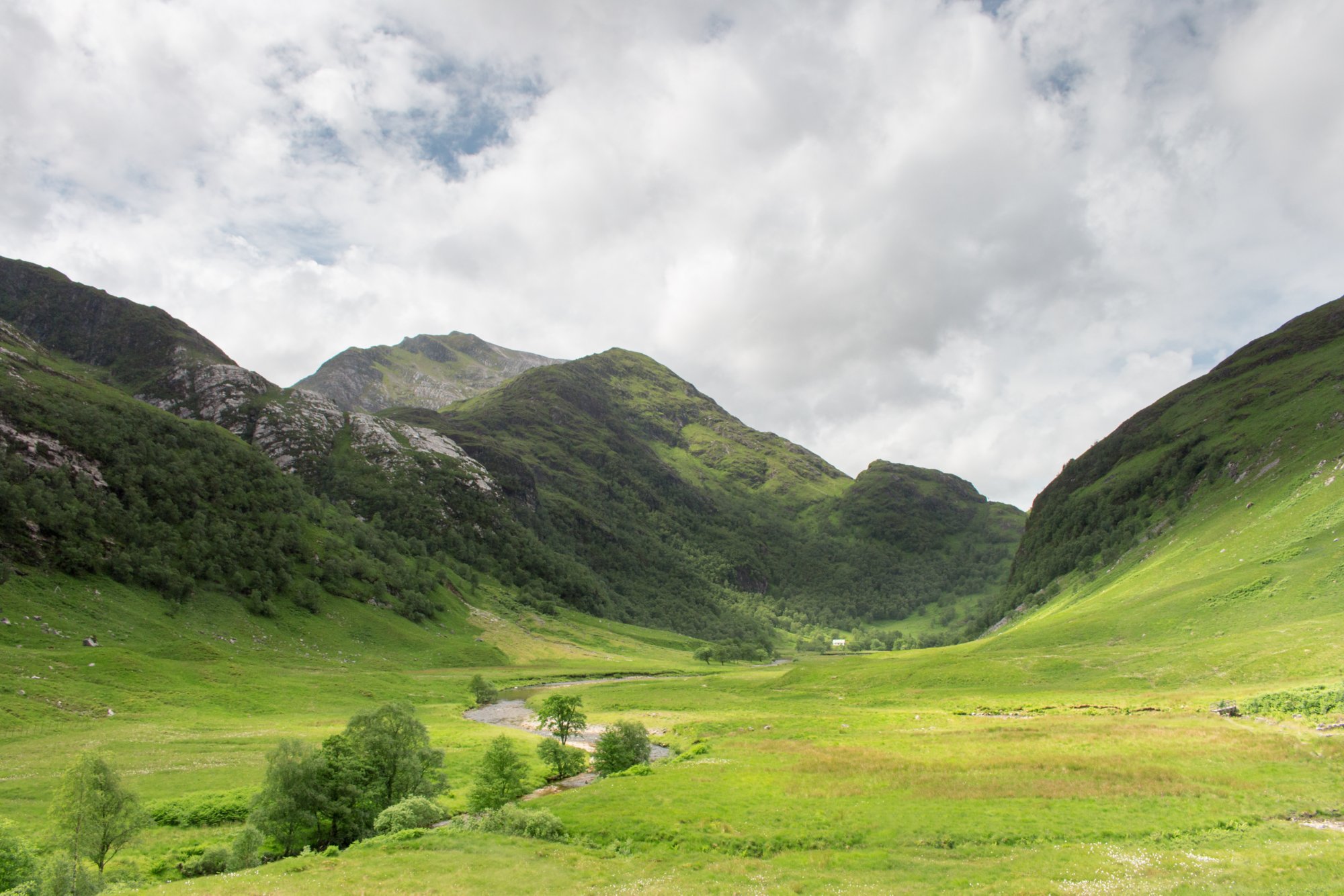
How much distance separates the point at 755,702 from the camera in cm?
10088

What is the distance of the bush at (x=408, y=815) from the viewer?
35062 millimetres

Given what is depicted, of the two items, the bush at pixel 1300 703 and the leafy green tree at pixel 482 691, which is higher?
the bush at pixel 1300 703

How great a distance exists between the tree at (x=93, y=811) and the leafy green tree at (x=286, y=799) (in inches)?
234

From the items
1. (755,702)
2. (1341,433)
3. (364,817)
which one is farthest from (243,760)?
(1341,433)

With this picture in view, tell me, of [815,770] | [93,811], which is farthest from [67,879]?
[815,770]

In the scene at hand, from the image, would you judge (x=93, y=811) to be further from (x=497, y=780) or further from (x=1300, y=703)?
(x=1300, y=703)

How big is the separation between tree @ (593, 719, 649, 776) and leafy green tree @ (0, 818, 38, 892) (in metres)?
35.2

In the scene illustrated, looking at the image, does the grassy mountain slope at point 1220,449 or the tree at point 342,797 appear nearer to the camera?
the tree at point 342,797

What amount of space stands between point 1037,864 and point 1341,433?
143m

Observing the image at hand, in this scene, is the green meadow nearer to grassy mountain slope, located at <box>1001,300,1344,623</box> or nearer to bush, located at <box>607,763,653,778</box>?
bush, located at <box>607,763,653,778</box>

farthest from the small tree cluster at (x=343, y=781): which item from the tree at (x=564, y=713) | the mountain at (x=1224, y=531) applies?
the mountain at (x=1224, y=531)

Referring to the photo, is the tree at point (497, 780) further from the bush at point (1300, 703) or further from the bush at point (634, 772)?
the bush at point (1300, 703)

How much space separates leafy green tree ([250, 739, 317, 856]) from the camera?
36312mm

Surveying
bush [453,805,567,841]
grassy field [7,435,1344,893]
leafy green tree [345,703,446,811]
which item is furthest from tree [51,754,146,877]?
bush [453,805,567,841]
